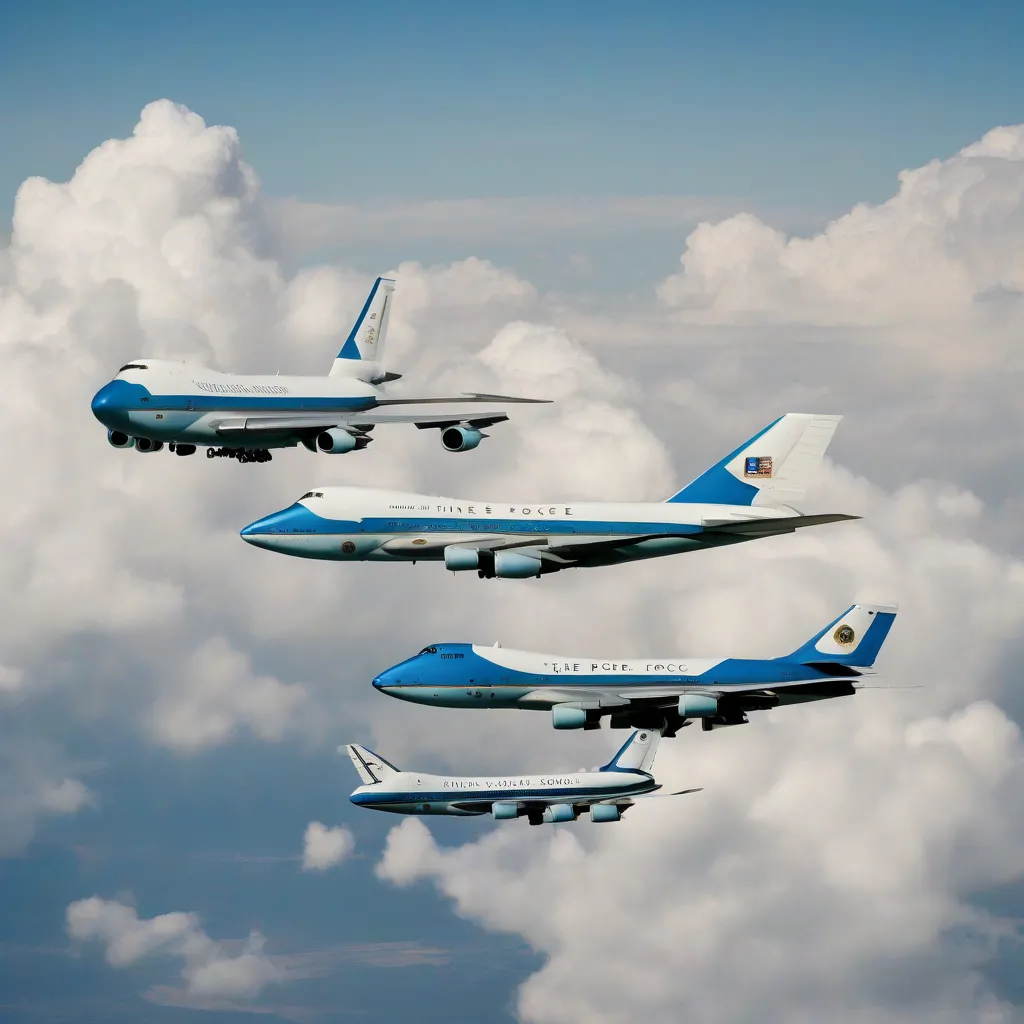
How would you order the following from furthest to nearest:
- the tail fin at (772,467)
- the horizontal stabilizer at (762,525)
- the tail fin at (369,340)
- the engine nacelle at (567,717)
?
the tail fin at (369,340) < the engine nacelle at (567,717) < the tail fin at (772,467) < the horizontal stabilizer at (762,525)

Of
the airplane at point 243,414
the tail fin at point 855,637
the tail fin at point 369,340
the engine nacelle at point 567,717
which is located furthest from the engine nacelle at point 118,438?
the tail fin at point 855,637

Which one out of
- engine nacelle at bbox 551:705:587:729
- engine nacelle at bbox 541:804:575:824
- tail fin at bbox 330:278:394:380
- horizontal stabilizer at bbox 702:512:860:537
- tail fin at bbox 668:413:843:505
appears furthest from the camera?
engine nacelle at bbox 541:804:575:824

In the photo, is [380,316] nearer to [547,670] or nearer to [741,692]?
[547,670]

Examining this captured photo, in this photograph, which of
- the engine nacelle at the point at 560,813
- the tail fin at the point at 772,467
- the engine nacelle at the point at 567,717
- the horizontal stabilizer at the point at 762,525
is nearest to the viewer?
the horizontal stabilizer at the point at 762,525

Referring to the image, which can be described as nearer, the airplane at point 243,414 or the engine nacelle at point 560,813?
the airplane at point 243,414

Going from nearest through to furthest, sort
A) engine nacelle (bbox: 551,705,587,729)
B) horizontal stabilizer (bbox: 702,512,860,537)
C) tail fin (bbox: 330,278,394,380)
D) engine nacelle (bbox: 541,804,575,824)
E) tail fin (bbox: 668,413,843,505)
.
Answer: horizontal stabilizer (bbox: 702,512,860,537) → tail fin (bbox: 668,413,843,505) → engine nacelle (bbox: 551,705,587,729) → tail fin (bbox: 330,278,394,380) → engine nacelle (bbox: 541,804,575,824)

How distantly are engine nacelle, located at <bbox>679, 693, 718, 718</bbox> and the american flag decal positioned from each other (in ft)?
59.5

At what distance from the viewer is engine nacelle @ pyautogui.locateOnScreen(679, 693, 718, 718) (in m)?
132

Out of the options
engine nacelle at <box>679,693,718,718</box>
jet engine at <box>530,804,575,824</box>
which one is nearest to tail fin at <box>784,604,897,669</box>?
engine nacelle at <box>679,693,718,718</box>

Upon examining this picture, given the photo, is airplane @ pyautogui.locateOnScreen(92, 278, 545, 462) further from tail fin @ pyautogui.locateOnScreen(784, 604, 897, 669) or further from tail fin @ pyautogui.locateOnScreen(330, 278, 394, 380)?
tail fin @ pyautogui.locateOnScreen(784, 604, 897, 669)

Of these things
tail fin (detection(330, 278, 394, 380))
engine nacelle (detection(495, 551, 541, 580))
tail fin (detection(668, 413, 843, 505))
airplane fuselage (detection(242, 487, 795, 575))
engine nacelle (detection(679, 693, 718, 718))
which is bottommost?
engine nacelle (detection(679, 693, 718, 718))

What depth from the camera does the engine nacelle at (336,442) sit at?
5226 inches

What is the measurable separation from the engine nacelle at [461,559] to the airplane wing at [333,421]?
1387 cm

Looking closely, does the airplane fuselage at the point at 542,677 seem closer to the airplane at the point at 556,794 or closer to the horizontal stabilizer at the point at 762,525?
the horizontal stabilizer at the point at 762,525
